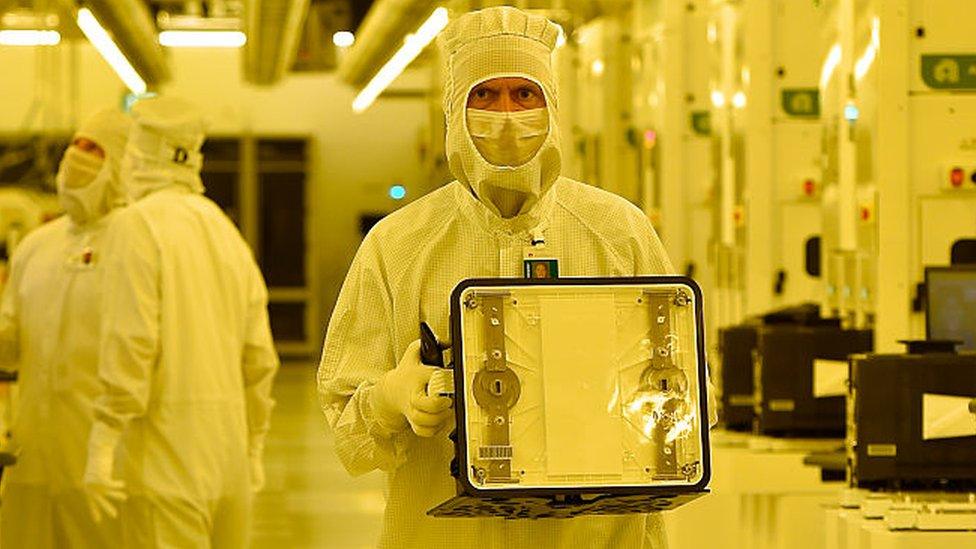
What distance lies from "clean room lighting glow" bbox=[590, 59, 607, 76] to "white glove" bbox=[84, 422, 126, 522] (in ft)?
25.7

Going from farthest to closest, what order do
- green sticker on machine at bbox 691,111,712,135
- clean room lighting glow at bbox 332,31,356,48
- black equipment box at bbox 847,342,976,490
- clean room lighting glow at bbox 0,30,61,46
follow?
clean room lighting glow at bbox 332,31,356,48
clean room lighting glow at bbox 0,30,61,46
green sticker on machine at bbox 691,111,712,135
black equipment box at bbox 847,342,976,490

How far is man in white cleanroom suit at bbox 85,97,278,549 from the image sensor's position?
5.52 meters

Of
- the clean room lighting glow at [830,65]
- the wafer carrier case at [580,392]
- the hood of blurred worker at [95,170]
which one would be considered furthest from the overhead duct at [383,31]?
the wafer carrier case at [580,392]

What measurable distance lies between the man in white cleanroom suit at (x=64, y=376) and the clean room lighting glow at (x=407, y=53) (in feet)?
13.8

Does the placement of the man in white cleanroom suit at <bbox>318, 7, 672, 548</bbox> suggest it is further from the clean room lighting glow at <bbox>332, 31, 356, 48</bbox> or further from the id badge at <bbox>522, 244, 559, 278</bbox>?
the clean room lighting glow at <bbox>332, 31, 356, 48</bbox>

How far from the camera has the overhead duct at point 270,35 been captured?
14.8 m

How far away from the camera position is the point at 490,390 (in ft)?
9.18

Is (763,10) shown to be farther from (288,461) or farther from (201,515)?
(288,461)

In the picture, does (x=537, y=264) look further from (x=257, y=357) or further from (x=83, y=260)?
(x=83, y=260)

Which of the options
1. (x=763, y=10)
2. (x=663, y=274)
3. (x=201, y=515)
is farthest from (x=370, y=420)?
(x=763, y=10)

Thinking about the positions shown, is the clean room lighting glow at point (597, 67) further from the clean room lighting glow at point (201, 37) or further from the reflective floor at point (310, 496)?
the clean room lighting glow at point (201, 37)

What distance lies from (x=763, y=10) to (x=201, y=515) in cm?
373

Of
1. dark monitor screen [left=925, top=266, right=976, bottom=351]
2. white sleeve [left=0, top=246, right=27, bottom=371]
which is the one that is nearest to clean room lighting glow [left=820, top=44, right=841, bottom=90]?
dark monitor screen [left=925, top=266, right=976, bottom=351]

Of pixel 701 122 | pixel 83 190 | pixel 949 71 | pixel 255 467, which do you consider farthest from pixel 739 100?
pixel 83 190
